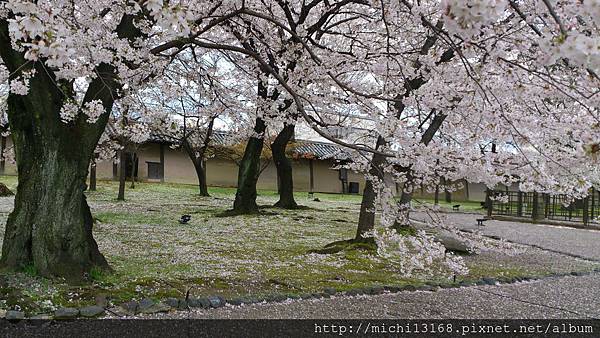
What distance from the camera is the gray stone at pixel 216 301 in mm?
4805

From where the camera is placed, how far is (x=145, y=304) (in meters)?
4.59

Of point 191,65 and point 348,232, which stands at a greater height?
point 191,65

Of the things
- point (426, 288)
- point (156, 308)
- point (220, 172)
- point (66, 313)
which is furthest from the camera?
point (220, 172)

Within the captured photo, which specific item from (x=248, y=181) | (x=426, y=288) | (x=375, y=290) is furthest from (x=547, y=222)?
(x=375, y=290)

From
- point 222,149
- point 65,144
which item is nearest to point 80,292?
point 65,144

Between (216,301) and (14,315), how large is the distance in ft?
5.91

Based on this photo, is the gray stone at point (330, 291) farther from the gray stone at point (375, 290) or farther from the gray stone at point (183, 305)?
the gray stone at point (183, 305)

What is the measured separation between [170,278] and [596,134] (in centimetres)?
487

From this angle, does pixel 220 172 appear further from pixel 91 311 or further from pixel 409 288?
pixel 91 311

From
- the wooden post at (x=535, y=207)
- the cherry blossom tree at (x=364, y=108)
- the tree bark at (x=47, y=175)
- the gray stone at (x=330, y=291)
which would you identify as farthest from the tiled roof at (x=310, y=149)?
the gray stone at (x=330, y=291)

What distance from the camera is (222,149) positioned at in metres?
26.8

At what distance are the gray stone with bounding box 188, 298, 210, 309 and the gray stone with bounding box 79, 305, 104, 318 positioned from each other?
2.77 feet

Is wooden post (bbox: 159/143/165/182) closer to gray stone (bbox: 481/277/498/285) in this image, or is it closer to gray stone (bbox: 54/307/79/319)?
gray stone (bbox: 481/277/498/285)

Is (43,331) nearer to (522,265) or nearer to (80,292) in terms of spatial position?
(80,292)
